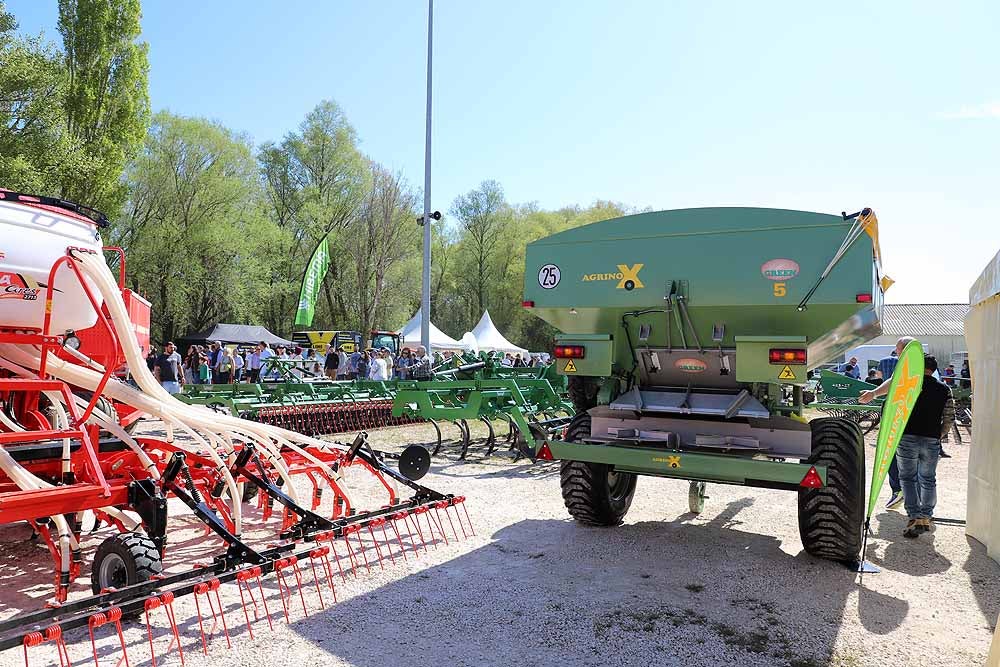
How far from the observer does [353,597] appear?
14.5 feet

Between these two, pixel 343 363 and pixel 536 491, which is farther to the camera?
pixel 343 363

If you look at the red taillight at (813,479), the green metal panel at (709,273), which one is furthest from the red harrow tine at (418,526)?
the red taillight at (813,479)

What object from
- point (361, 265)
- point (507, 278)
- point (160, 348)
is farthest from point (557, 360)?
point (507, 278)

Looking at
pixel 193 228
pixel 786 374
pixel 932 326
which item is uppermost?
pixel 193 228

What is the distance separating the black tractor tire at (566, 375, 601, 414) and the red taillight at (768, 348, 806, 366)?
1533mm

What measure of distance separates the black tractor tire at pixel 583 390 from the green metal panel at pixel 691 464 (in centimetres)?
72

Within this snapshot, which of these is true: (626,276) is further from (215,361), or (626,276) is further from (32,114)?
(32,114)

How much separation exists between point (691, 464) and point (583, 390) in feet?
4.36

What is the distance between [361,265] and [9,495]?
3490cm

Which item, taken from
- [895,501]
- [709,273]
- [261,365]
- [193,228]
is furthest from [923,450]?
[193,228]

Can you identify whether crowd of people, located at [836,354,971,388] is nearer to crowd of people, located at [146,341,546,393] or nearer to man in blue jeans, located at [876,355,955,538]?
man in blue jeans, located at [876,355,955,538]

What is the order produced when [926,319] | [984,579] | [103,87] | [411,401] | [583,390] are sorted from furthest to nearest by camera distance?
[926,319] → [103,87] → [411,401] → [583,390] → [984,579]

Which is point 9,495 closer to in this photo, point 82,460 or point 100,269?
point 82,460

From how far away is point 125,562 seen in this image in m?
3.74
